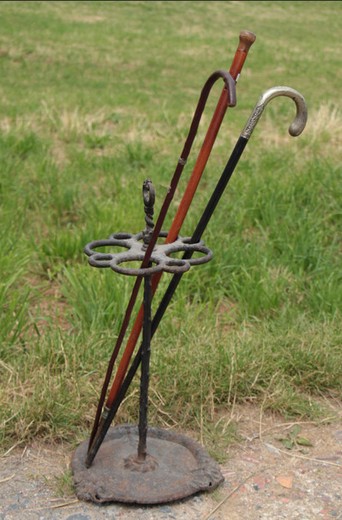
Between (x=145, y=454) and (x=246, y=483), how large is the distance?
36cm

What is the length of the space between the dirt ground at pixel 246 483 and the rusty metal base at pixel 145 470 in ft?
0.16

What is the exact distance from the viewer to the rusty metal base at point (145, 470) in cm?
279

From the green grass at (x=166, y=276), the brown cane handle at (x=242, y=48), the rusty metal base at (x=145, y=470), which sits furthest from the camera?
the green grass at (x=166, y=276)

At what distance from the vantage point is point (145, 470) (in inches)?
114

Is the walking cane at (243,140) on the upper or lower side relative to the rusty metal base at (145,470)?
upper

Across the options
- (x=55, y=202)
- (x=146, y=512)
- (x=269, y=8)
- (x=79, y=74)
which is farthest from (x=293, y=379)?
(x=269, y=8)

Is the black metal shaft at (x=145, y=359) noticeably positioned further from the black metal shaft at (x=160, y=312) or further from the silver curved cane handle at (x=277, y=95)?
the silver curved cane handle at (x=277, y=95)

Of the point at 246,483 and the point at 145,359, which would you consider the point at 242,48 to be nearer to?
the point at 145,359

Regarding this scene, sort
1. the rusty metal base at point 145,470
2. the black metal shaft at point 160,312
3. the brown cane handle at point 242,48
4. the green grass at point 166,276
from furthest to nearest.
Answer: the green grass at point 166,276 < the rusty metal base at point 145,470 < the black metal shaft at point 160,312 < the brown cane handle at point 242,48

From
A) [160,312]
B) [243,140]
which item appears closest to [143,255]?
[160,312]

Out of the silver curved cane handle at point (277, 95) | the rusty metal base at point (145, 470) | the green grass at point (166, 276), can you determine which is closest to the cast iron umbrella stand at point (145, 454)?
the rusty metal base at point (145, 470)

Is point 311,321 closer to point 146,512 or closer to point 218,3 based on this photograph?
point 146,512

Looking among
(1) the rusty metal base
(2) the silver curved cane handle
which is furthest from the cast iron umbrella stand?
(2) the silver curved cane handle

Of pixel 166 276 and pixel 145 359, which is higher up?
pixel 145 359
